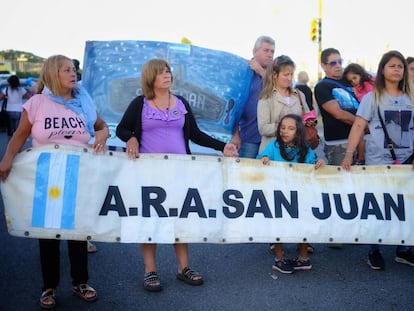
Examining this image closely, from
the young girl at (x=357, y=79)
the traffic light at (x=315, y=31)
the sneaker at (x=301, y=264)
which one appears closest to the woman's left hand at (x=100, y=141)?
the sneaker at (x=301, y=264)

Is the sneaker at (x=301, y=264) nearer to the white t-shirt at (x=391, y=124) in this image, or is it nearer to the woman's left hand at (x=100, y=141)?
the white t-shirt at (x=391, y=124)

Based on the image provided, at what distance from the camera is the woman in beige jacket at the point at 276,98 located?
4.77m

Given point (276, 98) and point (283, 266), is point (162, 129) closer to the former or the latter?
point (276, 98)

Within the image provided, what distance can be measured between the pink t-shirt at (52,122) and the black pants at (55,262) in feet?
2.53

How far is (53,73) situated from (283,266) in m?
2.54

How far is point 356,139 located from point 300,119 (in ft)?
1.87

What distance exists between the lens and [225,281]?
14.3ft

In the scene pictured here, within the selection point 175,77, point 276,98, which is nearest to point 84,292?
point 276,98

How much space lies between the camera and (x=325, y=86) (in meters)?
5.31

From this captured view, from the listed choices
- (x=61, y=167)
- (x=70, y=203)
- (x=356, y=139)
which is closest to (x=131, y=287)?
(x=70, y=203)

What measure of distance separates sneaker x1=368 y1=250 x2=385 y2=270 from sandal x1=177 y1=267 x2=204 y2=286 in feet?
5.32

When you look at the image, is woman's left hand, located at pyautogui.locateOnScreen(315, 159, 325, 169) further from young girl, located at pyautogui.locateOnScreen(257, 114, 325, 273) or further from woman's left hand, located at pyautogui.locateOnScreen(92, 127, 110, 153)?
woman's left hand, located at pyautogui.locateOnScreen(92, 127, 110, 153)

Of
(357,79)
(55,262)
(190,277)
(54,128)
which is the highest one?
(357,79)

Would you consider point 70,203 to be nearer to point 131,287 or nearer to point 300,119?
point 131,287
